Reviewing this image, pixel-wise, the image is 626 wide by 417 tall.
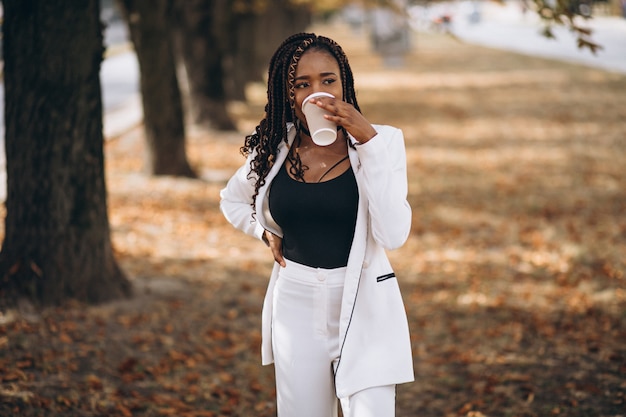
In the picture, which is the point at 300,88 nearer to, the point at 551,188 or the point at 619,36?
the point at 551,188

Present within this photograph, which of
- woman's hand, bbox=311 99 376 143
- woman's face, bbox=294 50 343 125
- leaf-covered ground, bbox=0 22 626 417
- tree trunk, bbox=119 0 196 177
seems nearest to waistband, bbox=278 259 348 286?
woman's hand, bbox=311 99 376 143

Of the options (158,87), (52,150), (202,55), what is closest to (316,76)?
(52,150)

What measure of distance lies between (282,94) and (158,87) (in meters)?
8.32

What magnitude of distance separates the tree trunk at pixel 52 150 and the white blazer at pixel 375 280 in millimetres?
3349

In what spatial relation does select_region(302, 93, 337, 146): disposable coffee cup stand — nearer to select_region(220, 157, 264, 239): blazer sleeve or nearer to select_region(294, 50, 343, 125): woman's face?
select_region(294, 50, 343, 125): woman's face

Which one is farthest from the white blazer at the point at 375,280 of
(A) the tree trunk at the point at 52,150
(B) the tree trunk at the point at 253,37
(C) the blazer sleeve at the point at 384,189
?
(B) the tree trunk at the point at 253,37

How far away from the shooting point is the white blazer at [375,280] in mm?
Answer: 2906

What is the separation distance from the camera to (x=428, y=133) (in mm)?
17719

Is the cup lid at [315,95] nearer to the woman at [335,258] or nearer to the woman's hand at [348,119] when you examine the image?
the woman's hand at [348,119]

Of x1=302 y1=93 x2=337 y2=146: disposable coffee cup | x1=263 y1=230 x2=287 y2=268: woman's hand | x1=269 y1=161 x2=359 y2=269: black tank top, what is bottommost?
x1=263 y1=230 x2=287 y2=268: woman's hand

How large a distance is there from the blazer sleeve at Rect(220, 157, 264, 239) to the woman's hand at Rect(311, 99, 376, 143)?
2.28 feet

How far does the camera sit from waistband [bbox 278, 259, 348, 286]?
10.1 feet

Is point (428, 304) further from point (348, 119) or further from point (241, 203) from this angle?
point (348, 119)

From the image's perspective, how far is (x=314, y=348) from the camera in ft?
10.1
